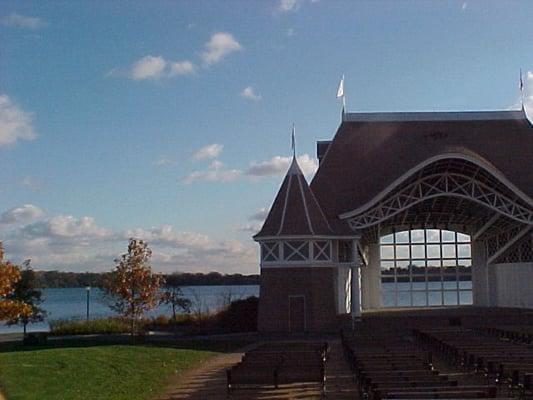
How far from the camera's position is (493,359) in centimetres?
1716

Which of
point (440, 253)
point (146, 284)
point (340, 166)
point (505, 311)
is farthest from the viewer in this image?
point (440, 253)

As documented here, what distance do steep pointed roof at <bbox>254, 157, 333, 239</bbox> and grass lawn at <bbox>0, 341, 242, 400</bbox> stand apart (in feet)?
31.2

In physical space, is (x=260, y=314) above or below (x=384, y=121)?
below

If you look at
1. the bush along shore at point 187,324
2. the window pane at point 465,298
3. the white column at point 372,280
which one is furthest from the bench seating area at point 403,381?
the window pane at point 465,298

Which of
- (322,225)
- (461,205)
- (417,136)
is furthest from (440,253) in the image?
(322,225)

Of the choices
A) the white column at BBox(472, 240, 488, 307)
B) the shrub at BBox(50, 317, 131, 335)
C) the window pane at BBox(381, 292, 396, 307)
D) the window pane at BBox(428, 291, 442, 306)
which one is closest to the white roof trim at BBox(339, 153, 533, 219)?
the white column at BBox(472, 240, 488, 307)

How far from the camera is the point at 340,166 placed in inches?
1603

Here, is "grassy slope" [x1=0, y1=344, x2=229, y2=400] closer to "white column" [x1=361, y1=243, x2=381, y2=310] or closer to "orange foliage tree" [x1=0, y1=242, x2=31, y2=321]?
"orange foliage tree" [x1=0, y1=242, x2=31, y2=321]

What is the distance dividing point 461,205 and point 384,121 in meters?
6.30

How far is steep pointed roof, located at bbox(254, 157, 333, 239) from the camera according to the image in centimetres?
3409

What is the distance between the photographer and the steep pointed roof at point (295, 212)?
112 ft

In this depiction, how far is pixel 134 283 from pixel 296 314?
7873 mm

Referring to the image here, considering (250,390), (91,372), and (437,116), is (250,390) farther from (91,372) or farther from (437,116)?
(437,116)

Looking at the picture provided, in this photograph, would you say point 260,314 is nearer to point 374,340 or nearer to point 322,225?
point 322,225
